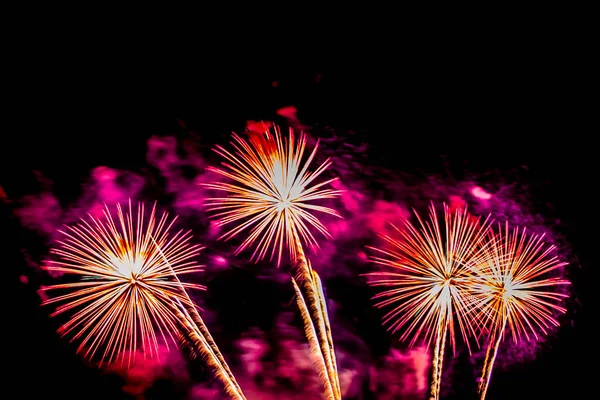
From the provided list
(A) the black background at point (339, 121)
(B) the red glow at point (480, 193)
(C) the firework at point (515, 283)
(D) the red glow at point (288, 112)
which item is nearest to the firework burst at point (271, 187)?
(D) the red glow at point (288, 112)

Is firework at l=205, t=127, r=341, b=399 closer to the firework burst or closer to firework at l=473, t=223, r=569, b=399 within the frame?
the firework burst

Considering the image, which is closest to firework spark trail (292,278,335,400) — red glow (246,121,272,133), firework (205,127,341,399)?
firework (205,127,341,399)

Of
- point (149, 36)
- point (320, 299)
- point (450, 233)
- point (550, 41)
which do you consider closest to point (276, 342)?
point (320, 299)

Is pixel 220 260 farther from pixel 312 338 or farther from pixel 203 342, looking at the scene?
pixel 312 338

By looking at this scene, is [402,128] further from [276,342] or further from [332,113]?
[276,342]

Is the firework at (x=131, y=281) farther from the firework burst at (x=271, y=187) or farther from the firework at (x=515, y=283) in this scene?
the firework at (x=515, y=283)

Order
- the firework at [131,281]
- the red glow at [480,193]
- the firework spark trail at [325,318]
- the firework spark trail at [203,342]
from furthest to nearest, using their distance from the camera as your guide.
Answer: the red glow at [480,193] < the firework spark trail at [325,318] < the firework spark trail at [203,342] < the firework at [131,281]
